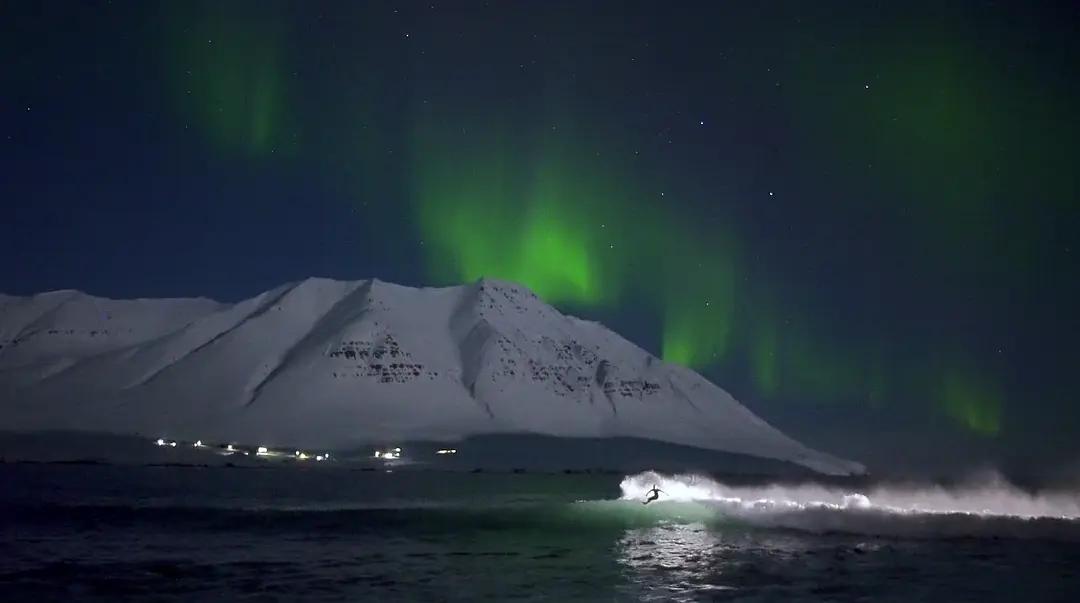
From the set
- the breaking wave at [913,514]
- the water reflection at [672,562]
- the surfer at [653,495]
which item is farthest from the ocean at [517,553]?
the surfer at [653,495]

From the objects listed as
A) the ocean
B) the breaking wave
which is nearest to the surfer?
the breaking wave

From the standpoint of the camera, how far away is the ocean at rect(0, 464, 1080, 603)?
68.1 m

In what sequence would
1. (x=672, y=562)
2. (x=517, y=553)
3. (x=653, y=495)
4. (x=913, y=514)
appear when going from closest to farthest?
(x=672, y=562) → (x=517, y=553) → (x=913, y=514) → (x=653, y=495)

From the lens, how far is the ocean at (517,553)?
223 feet

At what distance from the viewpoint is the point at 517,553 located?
8981 cm

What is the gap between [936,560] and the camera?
8819cm

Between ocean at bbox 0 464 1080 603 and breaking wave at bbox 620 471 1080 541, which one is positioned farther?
breaking wave at bbox 620 471 1080 541

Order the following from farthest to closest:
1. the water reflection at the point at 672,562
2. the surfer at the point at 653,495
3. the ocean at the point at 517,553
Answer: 1. the surfer at the point at 653,495
2. the water reflection at the point at 672,562
3. the ocean at the point at 517,553

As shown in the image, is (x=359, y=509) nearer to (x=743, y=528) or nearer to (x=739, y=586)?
(x=743, y=528)

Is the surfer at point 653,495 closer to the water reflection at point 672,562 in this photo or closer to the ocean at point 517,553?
the ocean at point 517,553

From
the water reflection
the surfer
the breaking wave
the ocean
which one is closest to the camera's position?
the ocean

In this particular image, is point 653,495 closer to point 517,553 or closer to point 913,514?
point 913,514

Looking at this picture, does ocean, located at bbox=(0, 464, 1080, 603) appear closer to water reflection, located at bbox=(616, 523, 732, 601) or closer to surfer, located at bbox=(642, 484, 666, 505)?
water reflection, located at bbox=(616, 523, 732, 601)

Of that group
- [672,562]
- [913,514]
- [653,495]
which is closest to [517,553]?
[672,562]
